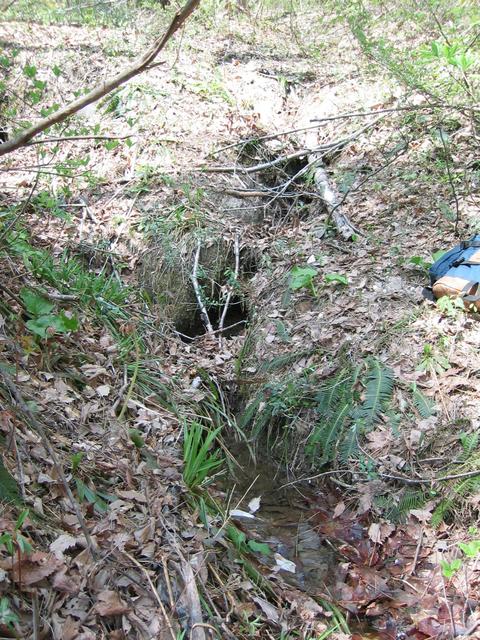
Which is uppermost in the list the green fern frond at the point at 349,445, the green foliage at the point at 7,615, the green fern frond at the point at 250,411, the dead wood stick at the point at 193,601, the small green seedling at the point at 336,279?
the small green seedling at the point at 336,279

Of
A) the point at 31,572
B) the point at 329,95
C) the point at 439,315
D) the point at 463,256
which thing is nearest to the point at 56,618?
the point at 31,572

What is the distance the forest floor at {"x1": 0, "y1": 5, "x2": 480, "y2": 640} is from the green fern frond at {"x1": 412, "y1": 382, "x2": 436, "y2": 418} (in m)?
0.02

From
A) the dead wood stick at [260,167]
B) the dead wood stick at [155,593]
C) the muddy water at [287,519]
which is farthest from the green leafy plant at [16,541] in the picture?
the dead wood stick at [260,167]

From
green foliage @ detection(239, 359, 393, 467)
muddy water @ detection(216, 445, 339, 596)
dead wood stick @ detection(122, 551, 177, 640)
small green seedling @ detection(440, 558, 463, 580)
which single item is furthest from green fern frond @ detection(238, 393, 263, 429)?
dead wood stick @ detection(122, 551, 177, 640)

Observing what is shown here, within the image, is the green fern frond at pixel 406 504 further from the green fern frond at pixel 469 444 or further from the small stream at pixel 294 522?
the green fern frond at pixel 469 444

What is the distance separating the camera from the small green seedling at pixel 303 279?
5277mm

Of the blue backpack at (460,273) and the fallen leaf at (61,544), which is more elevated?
the blue backpack at (460,273)

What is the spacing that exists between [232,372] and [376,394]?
1.53m

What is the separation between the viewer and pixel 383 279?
204 inches

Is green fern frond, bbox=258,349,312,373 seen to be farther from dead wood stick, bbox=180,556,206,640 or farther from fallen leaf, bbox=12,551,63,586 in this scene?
fallen leaf, bbox=12,551,63,586

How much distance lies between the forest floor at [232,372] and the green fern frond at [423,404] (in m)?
0.02

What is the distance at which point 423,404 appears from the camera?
159 inches

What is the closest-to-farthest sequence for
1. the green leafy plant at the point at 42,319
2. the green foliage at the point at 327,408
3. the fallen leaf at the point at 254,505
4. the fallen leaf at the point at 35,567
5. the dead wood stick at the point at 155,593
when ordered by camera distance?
the fallen leaf at the point at 35,567 < the dead wood stick at the point at 155,593 < the green leafy plant at the point at 42,319 < the fallen leaf at the point at 254,505 < the green foliage at the point at 327,408

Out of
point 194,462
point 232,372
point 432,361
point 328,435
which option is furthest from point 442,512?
point 232,372
